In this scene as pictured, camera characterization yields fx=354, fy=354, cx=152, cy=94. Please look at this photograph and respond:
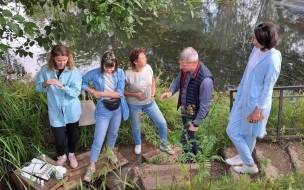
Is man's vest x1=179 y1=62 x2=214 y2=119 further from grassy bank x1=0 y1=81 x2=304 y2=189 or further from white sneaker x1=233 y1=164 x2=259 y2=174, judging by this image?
white sneaker x1=233 y1=164 x2=259 y2=174

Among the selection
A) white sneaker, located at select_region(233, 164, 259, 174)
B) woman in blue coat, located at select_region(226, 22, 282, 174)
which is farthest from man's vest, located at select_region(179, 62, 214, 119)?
white sneaker, located at select_region(233, 164, 259, 174)

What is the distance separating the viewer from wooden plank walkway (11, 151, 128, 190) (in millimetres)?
3406

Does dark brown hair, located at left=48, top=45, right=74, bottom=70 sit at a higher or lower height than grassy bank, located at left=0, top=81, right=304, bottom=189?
higher

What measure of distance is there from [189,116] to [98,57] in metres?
5.93

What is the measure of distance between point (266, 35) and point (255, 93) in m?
0.48

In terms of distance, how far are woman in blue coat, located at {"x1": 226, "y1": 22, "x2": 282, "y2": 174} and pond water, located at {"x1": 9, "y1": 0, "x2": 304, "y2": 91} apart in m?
4.57

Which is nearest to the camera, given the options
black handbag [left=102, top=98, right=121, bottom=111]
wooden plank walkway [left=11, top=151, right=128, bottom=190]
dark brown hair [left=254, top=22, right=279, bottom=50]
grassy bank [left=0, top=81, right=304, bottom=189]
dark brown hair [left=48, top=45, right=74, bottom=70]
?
dark brown hair [left=254, top=22, right=279, bottom=50]

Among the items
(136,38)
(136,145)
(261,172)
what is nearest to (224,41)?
(136,38)

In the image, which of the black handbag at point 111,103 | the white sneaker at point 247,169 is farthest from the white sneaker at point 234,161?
the black handbag at point 111,103

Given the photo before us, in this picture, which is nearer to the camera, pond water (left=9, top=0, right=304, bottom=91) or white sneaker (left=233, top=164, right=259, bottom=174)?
white sneaker (left=233, top=164, right=259, bottom=174)

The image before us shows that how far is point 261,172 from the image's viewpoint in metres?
3.19

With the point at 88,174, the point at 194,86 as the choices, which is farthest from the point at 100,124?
the point at 194,86

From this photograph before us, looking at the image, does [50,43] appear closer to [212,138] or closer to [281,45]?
[212,138]

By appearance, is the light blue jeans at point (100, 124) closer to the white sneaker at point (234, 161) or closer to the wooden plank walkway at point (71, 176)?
the wooden plank walkway at point (71, 176)
